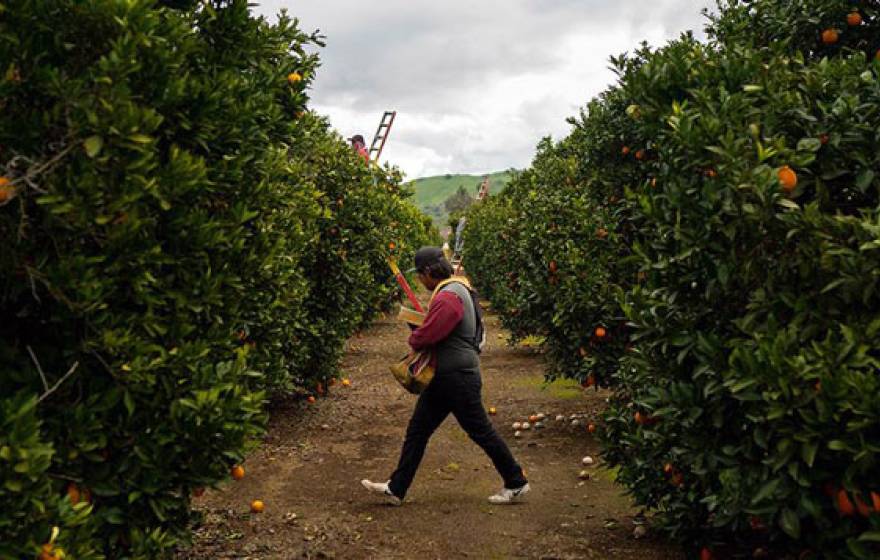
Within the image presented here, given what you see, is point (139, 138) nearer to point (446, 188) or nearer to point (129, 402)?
point (129, 402)

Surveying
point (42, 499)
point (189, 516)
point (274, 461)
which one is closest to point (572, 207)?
point (274, 461)

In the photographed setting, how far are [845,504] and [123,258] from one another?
3.28m

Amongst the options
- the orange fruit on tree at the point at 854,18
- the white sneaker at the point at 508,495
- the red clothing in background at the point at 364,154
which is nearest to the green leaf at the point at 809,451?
the orange fruit on tree at the point at 854,18

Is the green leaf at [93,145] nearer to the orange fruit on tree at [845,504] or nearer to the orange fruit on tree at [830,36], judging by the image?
the orange fruit on tree at [845,504]

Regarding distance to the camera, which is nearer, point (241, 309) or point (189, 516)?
point (189, 516)

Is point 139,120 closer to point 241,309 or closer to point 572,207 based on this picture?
point 241,309

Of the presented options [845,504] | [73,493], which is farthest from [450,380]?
[845,504]

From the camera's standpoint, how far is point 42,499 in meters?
3.18

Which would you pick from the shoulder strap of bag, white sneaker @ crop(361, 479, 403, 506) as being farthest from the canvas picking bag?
white sneaker @ crop(361, 479, 403, 506)

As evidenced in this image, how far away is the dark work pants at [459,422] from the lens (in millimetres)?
6664

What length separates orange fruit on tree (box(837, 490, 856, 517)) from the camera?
11.0 feet

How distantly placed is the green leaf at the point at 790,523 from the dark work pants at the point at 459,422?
333 cm

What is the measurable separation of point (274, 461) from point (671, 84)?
5.90 meters

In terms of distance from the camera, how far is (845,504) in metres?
3.35
